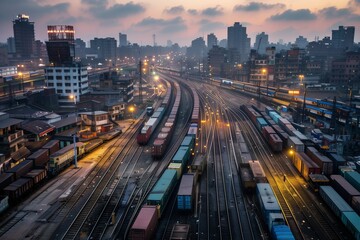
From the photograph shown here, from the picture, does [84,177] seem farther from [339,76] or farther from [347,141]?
[339,76]

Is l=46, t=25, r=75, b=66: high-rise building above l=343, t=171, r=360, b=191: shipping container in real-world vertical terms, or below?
above

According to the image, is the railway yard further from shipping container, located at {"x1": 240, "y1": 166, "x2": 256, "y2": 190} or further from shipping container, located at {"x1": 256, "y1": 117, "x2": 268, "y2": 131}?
shipping container, located at {"x1": 256, "y1": 117, "x2": 268, "y2": 131}

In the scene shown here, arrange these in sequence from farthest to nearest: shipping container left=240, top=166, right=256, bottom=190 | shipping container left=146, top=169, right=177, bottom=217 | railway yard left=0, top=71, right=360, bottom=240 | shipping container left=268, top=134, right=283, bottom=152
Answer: shipping container left=268, top=134, right=283, bottom=152 < shipping container left=240, top=166, right=256, bottom=190 < shipping container left=146, top=169, right=177, bottom=217 < railway yard left=0, top=71, right=360, bottom=240

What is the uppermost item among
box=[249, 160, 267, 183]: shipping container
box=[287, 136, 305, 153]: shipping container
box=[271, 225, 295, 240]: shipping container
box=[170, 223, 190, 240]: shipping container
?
box=[287, 136, 305, 153]: shipping container

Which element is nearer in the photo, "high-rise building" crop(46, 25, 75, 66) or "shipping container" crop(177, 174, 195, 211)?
"shipping container" crop(177, 174, 195, 211)

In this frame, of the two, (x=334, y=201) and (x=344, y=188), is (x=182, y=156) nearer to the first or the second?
(x=334, y=201)

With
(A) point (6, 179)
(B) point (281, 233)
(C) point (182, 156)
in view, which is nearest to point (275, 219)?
(B) point (281, 233)

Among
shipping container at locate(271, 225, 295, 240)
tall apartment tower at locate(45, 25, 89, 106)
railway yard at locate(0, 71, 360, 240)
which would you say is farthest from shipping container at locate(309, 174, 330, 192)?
tall apartment tower at locate(45, 25, 89, 106)

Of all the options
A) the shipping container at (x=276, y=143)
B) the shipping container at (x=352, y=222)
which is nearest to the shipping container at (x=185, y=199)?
the shipping container at (x=352, y=222)
